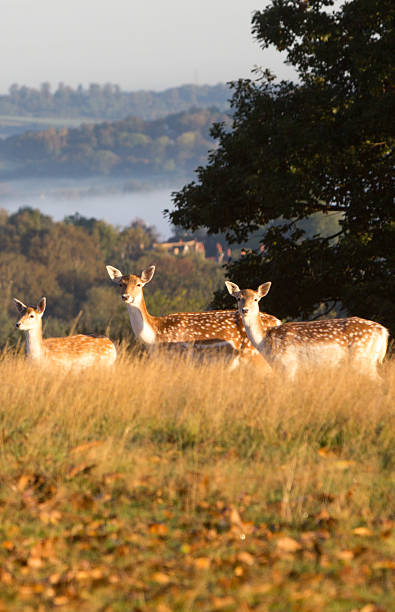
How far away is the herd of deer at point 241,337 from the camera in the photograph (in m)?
13.1

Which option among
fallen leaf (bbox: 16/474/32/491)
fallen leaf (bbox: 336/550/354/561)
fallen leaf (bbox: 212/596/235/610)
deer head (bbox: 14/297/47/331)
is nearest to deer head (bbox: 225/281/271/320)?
deer head (bbox: 14/297/47/331)

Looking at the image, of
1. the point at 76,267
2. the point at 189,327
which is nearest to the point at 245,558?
the point at 189,327

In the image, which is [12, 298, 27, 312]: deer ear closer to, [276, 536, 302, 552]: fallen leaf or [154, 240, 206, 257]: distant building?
[276, 536, 302, 552]: fallen leaf

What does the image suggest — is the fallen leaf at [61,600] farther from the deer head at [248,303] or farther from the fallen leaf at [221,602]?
the deer head at [248,303]

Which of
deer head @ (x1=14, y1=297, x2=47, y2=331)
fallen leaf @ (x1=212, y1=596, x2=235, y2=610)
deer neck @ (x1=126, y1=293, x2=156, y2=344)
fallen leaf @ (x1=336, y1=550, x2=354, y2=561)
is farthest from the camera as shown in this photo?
deer neck @ (x1=126, y1=293, x2=156, y2=344)

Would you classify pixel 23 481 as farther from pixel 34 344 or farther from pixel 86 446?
pixel 34 344

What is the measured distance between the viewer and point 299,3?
77.1 ft

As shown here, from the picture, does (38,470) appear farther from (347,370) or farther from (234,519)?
(347,370)

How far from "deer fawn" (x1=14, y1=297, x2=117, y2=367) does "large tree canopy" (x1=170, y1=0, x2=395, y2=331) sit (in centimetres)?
832

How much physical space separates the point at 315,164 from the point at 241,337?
8.76 metres

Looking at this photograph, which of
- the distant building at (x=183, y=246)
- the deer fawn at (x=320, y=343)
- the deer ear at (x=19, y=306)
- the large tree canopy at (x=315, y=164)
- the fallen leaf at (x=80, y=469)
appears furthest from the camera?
the distant building at (x=183, y=246)

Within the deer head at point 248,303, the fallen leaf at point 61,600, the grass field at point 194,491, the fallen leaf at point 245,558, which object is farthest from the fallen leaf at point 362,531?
the deer head at point 248,303

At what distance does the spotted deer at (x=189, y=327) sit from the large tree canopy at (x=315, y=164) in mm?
6395

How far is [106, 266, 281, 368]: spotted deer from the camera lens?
14508 millimetres
